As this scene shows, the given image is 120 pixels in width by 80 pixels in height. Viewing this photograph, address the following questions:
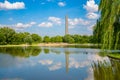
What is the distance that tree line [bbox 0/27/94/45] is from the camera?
84.8 m

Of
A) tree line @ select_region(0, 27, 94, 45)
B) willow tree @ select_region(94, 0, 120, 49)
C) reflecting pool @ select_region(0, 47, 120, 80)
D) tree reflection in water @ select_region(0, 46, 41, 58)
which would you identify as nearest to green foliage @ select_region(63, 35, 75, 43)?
tree line @ select_region(0, 27, 94, 45)

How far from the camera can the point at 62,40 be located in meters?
101

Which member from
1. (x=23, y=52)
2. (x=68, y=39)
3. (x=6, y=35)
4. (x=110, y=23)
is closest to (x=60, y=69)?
(x=110, y=23)

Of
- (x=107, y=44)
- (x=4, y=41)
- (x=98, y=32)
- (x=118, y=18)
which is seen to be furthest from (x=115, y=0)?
(x=4, y=41)

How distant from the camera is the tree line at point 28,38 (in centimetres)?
8475

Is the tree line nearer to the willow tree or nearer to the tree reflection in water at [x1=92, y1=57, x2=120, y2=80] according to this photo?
the willow tree

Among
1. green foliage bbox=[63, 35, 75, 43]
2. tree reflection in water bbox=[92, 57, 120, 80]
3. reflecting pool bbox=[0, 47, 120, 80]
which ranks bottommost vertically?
reflecting pool bbox=[0, 47, 120, 80]

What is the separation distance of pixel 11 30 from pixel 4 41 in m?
6.47

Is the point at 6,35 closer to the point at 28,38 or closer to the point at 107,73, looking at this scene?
the point at 28,38

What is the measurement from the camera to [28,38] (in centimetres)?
8731

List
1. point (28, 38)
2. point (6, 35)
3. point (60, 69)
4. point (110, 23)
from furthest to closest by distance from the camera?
point (28, 38), point (6, 35), point (110, 23), point (60, 69)

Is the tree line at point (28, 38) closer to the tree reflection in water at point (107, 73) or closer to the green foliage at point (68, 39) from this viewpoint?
the green foliage at point (68, 39)

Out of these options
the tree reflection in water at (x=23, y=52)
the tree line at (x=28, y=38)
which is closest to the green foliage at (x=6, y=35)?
the tree line at (x=28, y=38)

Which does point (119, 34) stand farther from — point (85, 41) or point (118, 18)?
point (85, 41)
